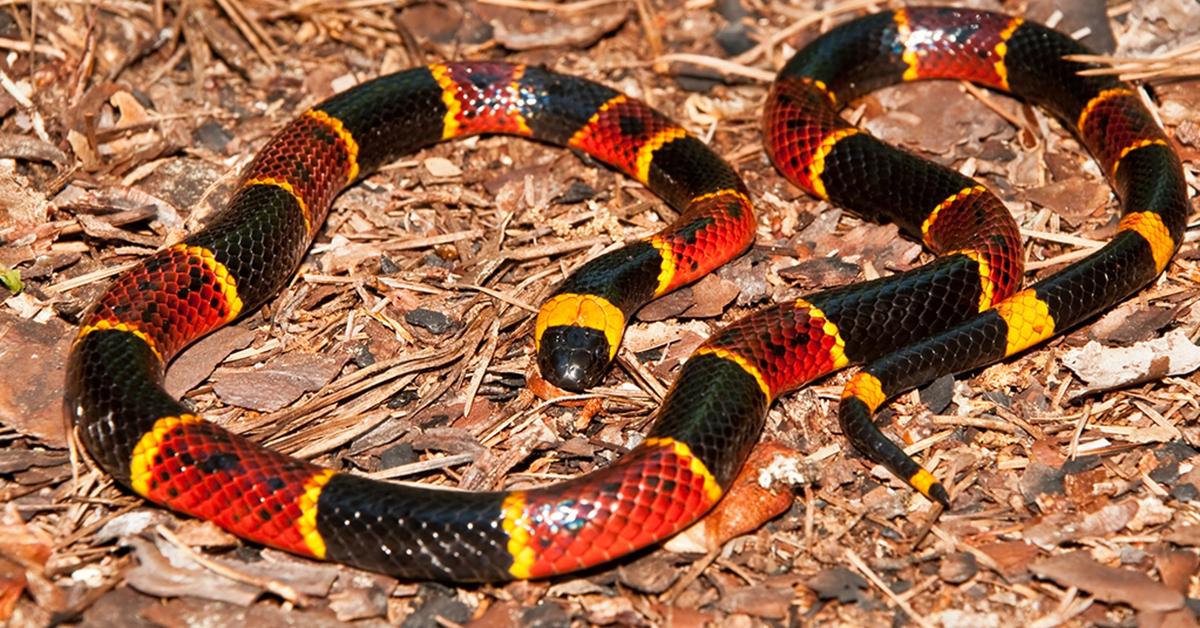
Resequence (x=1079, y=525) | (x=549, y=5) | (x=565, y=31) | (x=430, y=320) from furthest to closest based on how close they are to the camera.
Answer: (x=549, y=5), (x=565, y=31), (x=430, y=320), (x=1079, y=525)

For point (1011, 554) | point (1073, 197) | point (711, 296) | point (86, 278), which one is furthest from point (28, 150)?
point (1073, 197)

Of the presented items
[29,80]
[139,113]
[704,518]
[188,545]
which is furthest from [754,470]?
[29,80]

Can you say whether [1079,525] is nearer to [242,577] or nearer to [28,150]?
[242,577]

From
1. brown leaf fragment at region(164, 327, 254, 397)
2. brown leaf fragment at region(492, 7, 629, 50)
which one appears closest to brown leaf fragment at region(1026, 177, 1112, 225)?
brown leaf fragment at region(492, 7, 629, 50)

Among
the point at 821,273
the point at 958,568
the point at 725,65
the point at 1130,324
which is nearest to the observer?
the point at 958,568

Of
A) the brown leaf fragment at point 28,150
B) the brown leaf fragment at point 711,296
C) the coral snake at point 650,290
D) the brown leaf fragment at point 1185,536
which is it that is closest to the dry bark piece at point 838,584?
the coral snake at point 650,290

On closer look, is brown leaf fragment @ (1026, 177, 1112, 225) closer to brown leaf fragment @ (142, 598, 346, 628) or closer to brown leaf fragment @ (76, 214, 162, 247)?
brown leaf fragment @ (142, 598, 346, 628)
